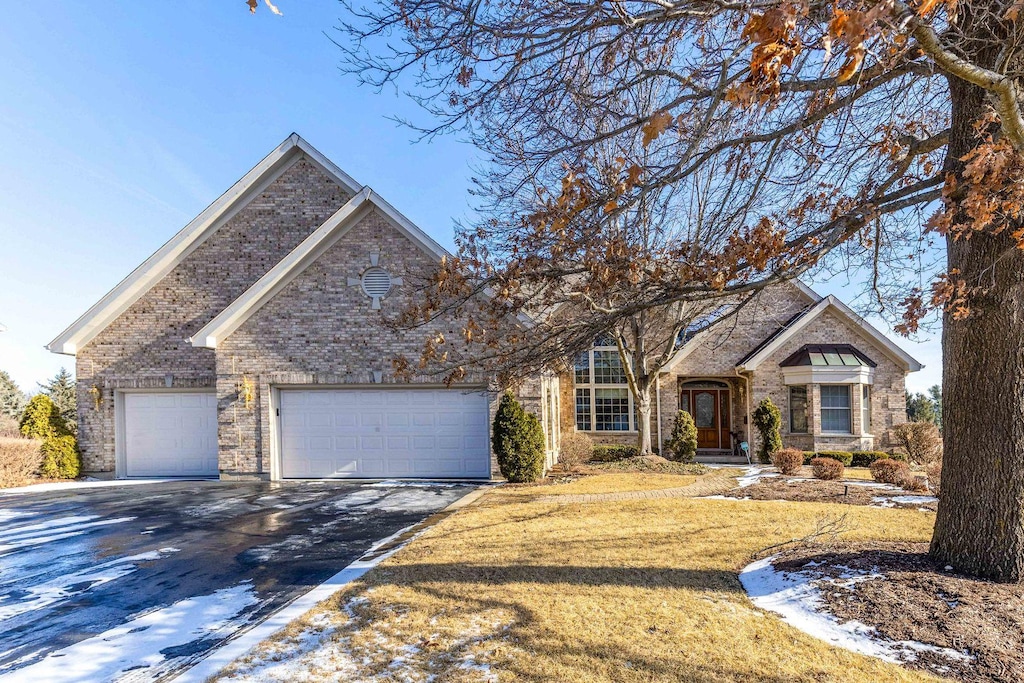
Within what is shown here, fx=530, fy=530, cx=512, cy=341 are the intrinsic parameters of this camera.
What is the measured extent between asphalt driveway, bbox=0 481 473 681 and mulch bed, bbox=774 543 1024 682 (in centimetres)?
522

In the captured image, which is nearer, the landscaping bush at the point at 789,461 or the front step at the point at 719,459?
the landscaping bush at the point at 789,461

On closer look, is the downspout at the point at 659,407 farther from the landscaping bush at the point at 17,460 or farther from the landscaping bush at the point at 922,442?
the landscaping bush at the point at 17,460

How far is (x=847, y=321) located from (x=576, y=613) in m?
16.8

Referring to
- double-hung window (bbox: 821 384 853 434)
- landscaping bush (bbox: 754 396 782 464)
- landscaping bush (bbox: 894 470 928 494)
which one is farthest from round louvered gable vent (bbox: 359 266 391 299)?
double-hung window (bbox: 821 384 853 434)

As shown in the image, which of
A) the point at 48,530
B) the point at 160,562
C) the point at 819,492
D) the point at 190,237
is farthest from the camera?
the point at 190,237

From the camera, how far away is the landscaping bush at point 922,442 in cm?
1330

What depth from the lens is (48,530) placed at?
845 centimetres

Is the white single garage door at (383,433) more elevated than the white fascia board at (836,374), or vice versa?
the white fascia board at (836,374)

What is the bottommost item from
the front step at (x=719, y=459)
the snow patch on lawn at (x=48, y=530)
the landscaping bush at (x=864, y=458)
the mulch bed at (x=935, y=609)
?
the front step at (x=719, y=459)

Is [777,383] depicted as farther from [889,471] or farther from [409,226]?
[409,226]

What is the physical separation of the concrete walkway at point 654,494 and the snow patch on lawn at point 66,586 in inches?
246

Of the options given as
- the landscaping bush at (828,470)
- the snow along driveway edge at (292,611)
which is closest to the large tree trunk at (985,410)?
the snow along driveway edge at (292,611)

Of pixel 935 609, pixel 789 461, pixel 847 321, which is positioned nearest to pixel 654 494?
pixel 789 461

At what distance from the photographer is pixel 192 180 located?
17.9 meters
